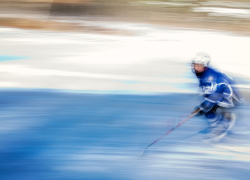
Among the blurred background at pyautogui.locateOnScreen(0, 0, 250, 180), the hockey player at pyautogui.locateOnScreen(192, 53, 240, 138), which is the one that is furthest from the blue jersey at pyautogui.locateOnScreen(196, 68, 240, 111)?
the blurred background at pyautogui.locateOnScreen(0, 0, 250, 180)

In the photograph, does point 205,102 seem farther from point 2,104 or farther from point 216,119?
point 2,104

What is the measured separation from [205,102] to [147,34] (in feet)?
42.9

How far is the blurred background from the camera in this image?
484cm

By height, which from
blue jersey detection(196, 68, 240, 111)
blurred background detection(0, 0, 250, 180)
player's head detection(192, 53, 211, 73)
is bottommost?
blurred background detection(0, 0, 250, 180)

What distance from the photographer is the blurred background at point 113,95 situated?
15.9 ft

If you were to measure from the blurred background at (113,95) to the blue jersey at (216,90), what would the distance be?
2.12 feet

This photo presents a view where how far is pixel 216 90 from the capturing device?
193 inches

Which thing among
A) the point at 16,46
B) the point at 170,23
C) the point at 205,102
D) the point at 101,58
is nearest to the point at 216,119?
the point at 205,102

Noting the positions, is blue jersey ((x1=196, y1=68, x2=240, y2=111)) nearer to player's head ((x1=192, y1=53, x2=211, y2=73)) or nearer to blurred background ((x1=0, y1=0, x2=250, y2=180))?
player's head ((x1=192, y1=53, x2=211, y2=73))

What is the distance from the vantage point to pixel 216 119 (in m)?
5.24

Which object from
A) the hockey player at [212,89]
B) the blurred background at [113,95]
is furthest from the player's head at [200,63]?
the blurred background at [113,95]

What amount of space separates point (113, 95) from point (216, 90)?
156 inches

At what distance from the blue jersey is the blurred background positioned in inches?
25.4

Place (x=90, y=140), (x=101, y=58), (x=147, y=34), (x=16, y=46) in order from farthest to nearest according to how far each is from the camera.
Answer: (x=147, y=34) → (x=16, y=46) → (x=101, y=58) → (x=90, y=140)
